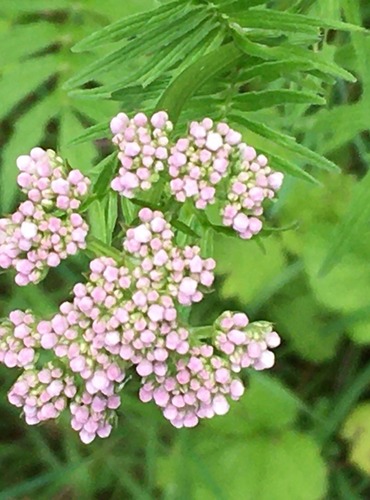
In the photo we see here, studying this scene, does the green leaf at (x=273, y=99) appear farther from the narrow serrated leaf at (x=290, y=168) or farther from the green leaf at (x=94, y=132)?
the green leaf at (x=94, y=132)

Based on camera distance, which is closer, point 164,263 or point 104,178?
point 164,263

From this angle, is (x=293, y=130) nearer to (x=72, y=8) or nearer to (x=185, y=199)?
(x=72, y=8)

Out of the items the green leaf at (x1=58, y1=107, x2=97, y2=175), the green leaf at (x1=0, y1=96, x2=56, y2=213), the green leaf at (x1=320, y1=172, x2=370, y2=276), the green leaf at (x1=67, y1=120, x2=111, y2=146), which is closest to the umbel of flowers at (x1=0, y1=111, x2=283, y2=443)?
the green leaf at (x1=67, y1=120, x2=111, y2=146)

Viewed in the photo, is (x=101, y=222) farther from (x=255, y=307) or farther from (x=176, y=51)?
(x=255, y=307)

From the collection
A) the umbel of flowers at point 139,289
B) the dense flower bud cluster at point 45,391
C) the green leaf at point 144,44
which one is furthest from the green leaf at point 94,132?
the dense flower bud cluster at point 45,391

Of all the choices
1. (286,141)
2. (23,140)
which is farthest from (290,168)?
(23,140)

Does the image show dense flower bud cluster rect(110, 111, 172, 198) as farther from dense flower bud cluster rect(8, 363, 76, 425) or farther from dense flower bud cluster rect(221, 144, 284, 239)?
dense flower bud cluster rect(8, 363, 76, 425)
